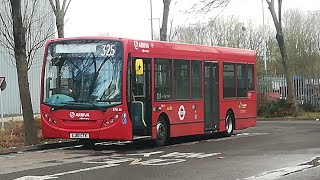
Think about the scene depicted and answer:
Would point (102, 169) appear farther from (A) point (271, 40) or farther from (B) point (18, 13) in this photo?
(A) point (271, 40)

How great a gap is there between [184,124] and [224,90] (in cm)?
319

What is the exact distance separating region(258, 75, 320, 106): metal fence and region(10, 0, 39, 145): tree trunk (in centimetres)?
2303

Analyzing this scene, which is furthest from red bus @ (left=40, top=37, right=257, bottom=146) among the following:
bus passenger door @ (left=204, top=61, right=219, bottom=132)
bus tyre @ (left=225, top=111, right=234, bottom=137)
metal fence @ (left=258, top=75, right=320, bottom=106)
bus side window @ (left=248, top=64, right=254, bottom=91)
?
metal fence @ (left=258, top=75, right=320, bottom=106)

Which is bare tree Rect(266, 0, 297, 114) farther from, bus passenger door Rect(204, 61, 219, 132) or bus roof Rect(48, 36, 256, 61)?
bus passenger door Rect(204, 61, 219, 132)

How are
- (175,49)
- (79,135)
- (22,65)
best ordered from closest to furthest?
(79,135)
(22,65)
(175,49)

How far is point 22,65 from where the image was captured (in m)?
19.0

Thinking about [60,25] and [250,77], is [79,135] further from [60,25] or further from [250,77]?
[250,77]

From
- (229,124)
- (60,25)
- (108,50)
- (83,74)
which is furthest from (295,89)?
(83,74)

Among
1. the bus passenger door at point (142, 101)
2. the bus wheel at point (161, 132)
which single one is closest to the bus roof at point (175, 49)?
the bus passenger door at point (142, 101)

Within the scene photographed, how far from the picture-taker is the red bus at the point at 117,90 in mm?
17484

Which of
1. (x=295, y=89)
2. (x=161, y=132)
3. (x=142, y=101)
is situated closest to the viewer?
(x=142, y=101)

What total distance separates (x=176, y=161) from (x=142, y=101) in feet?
12.7

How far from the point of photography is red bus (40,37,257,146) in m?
17.5

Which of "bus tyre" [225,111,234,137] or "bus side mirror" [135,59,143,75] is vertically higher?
"bus side mirror" [135,59,143,75]
